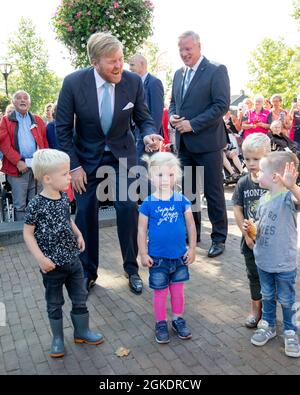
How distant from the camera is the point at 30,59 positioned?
47.1 meters

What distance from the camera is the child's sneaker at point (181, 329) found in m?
3.15

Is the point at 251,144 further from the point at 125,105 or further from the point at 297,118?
the point at 297,118

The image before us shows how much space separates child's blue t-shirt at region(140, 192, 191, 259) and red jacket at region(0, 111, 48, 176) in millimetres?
3807

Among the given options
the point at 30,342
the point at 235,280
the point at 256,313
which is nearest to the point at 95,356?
the point at 30,342

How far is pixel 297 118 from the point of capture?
10172 mm

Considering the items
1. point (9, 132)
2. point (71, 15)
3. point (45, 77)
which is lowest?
point (9, 132)

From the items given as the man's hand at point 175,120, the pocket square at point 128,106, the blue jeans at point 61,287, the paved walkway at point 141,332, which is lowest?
the paved walkway at point 141,332

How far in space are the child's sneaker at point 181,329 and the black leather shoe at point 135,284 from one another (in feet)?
2.63

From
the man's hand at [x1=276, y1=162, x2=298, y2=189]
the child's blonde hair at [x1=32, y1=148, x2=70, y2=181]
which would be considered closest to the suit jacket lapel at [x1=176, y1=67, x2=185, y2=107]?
the child's blonde hair at [x1=32, y1=148, x2=70, y2=181]

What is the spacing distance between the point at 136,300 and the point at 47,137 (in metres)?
3.83

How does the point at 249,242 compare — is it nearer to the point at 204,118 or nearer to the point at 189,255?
the point at 189,255

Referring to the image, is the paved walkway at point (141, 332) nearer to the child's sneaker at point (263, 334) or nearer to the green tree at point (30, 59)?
the child's sneaker at point (263, 334)

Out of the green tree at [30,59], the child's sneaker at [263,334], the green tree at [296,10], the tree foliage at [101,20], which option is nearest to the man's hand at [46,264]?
the child's sneaker at [263,334]

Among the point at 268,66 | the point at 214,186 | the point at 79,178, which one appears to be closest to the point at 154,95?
the point at 214,186
